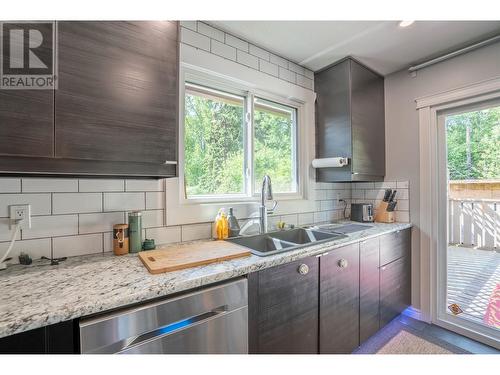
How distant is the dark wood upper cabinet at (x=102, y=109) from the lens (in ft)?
2.74

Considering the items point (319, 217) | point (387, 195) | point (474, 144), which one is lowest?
point (319, 217)

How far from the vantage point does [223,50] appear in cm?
171

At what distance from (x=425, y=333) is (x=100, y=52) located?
2.92m

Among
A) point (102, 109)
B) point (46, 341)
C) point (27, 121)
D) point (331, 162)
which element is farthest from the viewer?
point (331, 162)

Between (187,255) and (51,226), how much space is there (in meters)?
0.67

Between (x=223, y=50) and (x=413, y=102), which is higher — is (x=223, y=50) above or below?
above

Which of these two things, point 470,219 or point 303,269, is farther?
point 470,219

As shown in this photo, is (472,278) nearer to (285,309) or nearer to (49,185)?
(285,309)

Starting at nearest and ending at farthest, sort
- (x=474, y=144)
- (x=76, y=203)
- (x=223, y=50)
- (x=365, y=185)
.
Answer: (x=76, y=203)
(x=223, y=50)
(x=474, y=144)
(x=365, y=185)

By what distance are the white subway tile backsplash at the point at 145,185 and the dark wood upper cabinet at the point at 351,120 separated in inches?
60.3

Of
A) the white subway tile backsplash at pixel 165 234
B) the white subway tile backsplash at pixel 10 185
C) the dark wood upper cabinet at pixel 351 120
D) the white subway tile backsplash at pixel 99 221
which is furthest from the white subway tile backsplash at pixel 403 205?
the white subway tile backsplash at pixel 10 185

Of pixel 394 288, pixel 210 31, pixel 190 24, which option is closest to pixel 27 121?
pixel 190 24

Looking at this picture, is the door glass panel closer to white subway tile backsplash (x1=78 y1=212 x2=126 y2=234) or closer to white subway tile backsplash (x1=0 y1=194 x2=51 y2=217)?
white subway tile backsplash (x1=78 y1=212 x2=126 y2=234)

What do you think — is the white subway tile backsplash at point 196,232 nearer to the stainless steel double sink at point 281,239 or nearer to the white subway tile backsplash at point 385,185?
the stainless steel double sink at point 281,239
